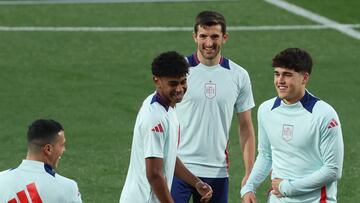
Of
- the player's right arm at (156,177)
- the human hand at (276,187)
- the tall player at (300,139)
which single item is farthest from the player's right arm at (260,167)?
the player's right arm at (156,177)

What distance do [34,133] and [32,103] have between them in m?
11.5

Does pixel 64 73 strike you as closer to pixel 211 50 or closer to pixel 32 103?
pixel 32 103

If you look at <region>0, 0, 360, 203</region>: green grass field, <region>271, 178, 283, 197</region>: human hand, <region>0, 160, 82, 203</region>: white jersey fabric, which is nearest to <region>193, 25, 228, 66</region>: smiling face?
<region>271, 178, 283, 197</region>: human hand

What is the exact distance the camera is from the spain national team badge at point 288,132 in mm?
9500

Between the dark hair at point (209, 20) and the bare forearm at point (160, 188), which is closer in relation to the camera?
the bare forearm at point (160, 188)

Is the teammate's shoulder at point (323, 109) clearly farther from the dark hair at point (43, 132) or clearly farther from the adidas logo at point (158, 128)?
the dark hair at point (43, 132)

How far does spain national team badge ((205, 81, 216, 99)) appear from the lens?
11109 millimetres

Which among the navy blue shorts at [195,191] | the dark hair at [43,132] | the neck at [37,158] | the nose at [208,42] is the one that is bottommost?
the navy blue shorts at [195,191]

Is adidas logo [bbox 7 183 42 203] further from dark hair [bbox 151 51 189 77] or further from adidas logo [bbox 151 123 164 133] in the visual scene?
dark hair [bbox 151 51 189 77]

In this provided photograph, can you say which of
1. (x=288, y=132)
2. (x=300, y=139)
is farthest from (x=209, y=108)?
(x=300, y=139)

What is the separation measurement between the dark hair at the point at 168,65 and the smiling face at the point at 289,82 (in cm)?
79

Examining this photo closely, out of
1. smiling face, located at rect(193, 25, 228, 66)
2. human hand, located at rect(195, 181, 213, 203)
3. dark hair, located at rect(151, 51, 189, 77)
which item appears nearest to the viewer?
dark hair, located at rect(151, 51, 189, 77)

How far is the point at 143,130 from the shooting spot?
30.1ft

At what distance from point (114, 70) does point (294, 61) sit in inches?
502
